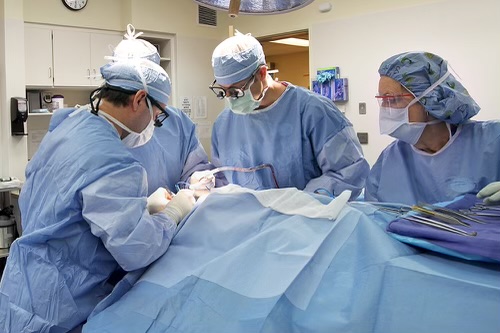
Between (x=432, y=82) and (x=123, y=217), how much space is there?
119 cm

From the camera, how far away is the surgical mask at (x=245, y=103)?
2.03 metres

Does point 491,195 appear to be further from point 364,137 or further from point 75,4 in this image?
point 75,4

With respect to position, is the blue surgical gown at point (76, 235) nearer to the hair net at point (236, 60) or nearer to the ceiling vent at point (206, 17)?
the hair net at point (236, 60)

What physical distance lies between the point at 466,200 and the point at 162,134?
4.17ft

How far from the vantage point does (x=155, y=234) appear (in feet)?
4.24

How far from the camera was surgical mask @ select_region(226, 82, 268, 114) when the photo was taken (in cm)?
203

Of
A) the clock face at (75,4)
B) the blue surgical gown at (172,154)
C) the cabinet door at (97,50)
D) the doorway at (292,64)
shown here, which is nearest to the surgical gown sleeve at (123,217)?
the blue surgical gown at (172,154)

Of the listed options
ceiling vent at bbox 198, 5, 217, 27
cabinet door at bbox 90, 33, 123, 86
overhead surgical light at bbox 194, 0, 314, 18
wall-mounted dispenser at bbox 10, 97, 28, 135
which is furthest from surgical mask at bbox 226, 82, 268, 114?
ceiling vent at bbox 198, 5, 217, 27

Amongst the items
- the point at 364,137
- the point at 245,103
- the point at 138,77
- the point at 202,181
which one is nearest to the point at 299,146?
the point at 245,103

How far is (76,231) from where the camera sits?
125 cm

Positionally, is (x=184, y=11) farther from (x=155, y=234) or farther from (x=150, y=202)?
(x=155, y=234)

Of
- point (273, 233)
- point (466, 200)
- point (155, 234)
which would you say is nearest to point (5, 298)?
point (155, 234)

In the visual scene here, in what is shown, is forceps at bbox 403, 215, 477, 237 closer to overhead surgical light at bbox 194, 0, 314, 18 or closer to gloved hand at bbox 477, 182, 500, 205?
gloved hand at bbox 477, 182, 500, 205

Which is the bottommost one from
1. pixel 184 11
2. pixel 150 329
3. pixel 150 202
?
pixel 150 329
